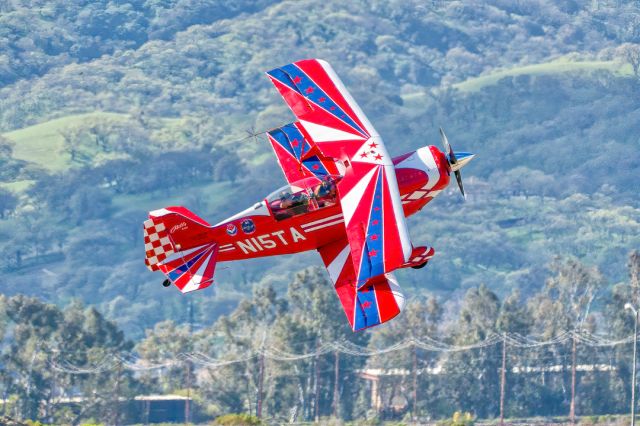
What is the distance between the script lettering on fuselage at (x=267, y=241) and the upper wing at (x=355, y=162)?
85.9 inches

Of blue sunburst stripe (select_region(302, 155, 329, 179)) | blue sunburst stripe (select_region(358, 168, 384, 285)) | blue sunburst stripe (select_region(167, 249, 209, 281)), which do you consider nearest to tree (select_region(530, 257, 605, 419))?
blue sunburst stripe (select_region(302, 155, 329, 179))

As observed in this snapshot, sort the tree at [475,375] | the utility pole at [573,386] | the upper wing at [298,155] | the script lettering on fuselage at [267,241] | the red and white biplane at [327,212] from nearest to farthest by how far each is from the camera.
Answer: the red and white biplane at [327,212], the script lettering on fuselage at [267,241], the upper wing at [298,155], the utility pole at [573,386], the tree at [475,375]

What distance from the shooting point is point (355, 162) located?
4147 cm

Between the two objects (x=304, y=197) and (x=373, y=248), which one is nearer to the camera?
(x=373, y=248)

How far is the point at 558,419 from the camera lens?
118 m

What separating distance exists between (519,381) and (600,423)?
25930 mm

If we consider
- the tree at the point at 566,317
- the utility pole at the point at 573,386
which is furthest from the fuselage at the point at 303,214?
the tree at the point at 566,317

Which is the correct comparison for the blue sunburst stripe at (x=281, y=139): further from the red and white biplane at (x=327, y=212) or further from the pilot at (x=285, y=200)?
the pilot at (x=285, y=200)

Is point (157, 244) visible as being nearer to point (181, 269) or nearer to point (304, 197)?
point (181, 269)

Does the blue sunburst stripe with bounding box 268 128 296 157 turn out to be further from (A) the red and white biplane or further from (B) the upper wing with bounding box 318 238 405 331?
(B) the upper wing with bounding box 318 238 405 331

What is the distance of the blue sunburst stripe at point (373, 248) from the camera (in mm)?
38281

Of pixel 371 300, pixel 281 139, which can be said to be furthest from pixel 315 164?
pixel 371 300

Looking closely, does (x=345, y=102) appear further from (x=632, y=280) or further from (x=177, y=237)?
(x=632, y=280)

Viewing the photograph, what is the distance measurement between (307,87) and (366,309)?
975 centimetres
